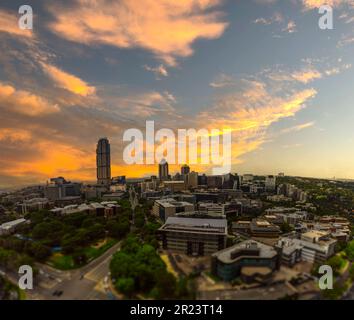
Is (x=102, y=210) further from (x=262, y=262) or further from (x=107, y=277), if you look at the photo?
(x=262, y=262)

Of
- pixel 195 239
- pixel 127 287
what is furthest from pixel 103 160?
pixel 127 287

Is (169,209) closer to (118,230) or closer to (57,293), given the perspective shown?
(118,230)

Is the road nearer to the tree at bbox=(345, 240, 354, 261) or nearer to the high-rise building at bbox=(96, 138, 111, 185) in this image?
the tree at bbox=(345, 240, 354, 261)

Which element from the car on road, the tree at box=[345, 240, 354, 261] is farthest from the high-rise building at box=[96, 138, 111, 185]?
the tree at box=[345, 240, 354, 261]

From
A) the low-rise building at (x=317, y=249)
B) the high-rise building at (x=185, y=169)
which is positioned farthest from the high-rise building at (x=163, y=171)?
the low-rise building at (x=317, y=249)

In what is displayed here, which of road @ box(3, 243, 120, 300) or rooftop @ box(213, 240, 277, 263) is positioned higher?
rooftop @ box(213, 240, 277, 263)
